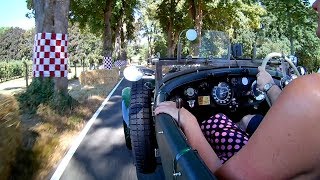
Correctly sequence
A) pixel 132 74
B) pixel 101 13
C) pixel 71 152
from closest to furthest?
1. pixel 132 74
2. pixel 71 152
3. pixel 101 13

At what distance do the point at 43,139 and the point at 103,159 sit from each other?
1066mm

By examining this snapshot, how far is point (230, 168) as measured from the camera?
1527mm

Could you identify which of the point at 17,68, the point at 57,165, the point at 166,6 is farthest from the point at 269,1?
the point at 17,68

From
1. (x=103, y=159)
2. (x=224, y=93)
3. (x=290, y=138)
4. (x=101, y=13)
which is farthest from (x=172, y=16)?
(x=290, y=138)

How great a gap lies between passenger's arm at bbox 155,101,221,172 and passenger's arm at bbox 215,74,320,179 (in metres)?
0.45

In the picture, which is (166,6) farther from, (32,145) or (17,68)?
Result: (32,145)

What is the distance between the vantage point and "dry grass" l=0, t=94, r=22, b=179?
12.1ft

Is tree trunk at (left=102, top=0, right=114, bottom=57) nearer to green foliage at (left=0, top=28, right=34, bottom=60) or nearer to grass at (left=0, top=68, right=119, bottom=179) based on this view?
grass at (left=0, top=68, right=119, bottom=179)

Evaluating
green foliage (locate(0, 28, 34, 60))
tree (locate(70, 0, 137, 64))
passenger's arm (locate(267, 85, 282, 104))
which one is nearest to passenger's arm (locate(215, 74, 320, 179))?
passenger's arm (locate(267, 85, 282, 104))

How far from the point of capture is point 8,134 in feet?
12.9

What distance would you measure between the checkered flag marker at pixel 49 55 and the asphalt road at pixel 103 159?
2.32m

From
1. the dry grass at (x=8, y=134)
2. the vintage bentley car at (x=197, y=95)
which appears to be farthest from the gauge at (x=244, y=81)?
the dry grass at (x=8, y=134)

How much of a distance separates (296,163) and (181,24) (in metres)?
39.3

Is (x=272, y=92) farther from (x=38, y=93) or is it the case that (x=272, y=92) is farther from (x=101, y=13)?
(x=101, y=13)
